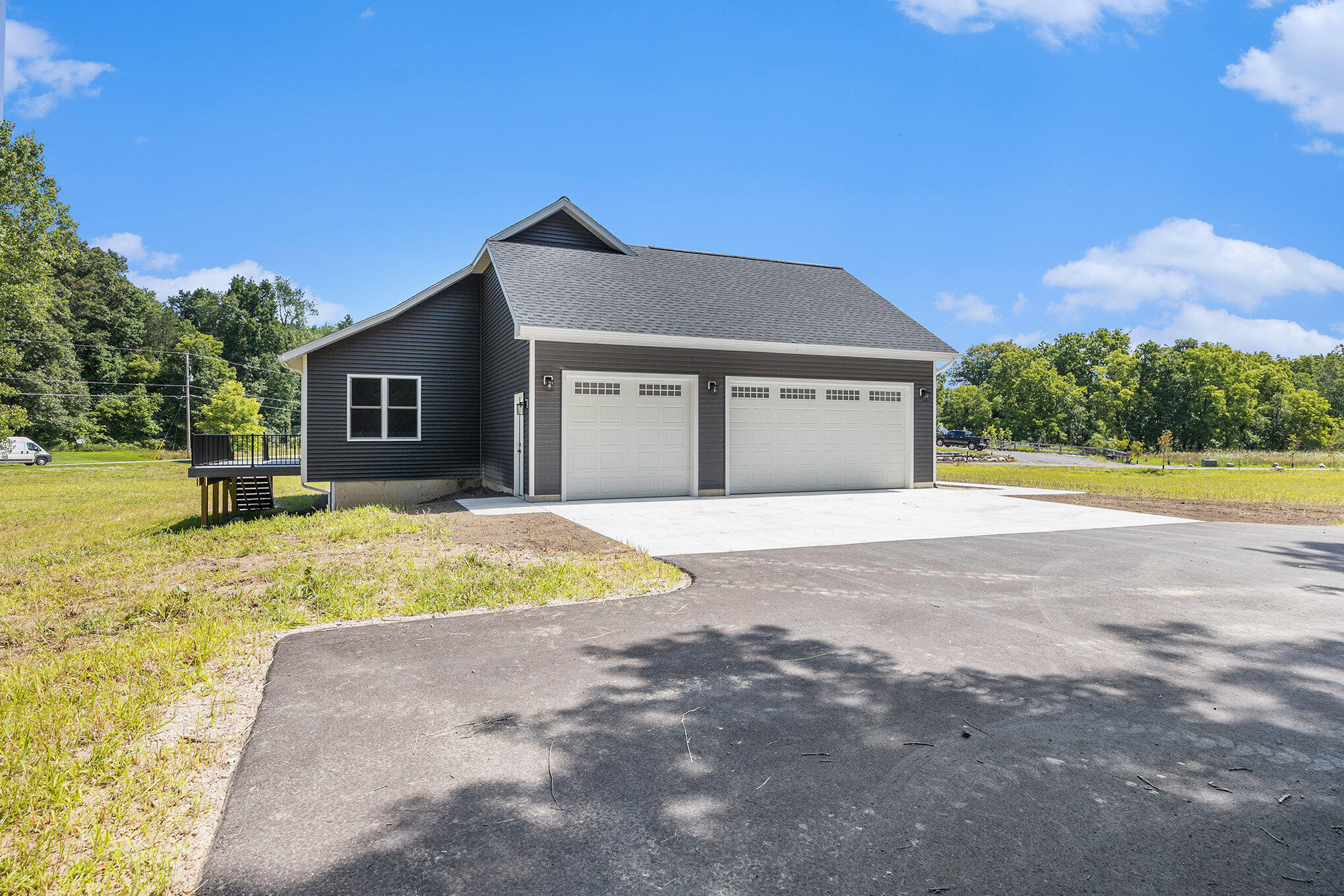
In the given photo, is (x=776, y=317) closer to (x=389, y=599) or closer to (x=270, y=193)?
(x=389, y=599)

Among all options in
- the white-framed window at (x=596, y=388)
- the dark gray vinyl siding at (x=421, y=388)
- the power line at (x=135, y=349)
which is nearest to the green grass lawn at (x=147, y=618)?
the dark gray vinyl siding at (x=421, y=388)

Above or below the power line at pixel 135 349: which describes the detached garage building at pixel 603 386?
below

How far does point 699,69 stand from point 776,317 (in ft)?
23.6

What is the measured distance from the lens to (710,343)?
44.3 ft

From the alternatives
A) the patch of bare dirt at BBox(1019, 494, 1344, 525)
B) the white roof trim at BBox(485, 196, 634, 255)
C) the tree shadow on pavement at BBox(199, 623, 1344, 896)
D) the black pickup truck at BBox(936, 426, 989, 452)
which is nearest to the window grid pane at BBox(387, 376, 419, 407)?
the white roof trim at BBox(485, 196, 634, 255)

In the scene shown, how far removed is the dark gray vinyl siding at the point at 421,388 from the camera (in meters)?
13.9

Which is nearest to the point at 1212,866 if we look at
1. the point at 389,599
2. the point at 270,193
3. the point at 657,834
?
the point at 657,834

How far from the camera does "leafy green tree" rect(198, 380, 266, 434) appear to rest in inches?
1577

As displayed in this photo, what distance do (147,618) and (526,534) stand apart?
15.0 feet

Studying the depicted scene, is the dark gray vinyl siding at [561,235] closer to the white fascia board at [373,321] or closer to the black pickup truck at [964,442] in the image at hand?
the white fascia board at [373,321]

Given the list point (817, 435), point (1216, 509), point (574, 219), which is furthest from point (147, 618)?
point (1216, 509)

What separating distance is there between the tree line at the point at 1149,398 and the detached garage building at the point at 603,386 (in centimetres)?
4268

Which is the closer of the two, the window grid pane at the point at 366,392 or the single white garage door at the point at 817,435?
the window grid pane at the point at 366,392

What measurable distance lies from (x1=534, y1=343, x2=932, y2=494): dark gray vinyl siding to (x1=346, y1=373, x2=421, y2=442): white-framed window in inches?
155
